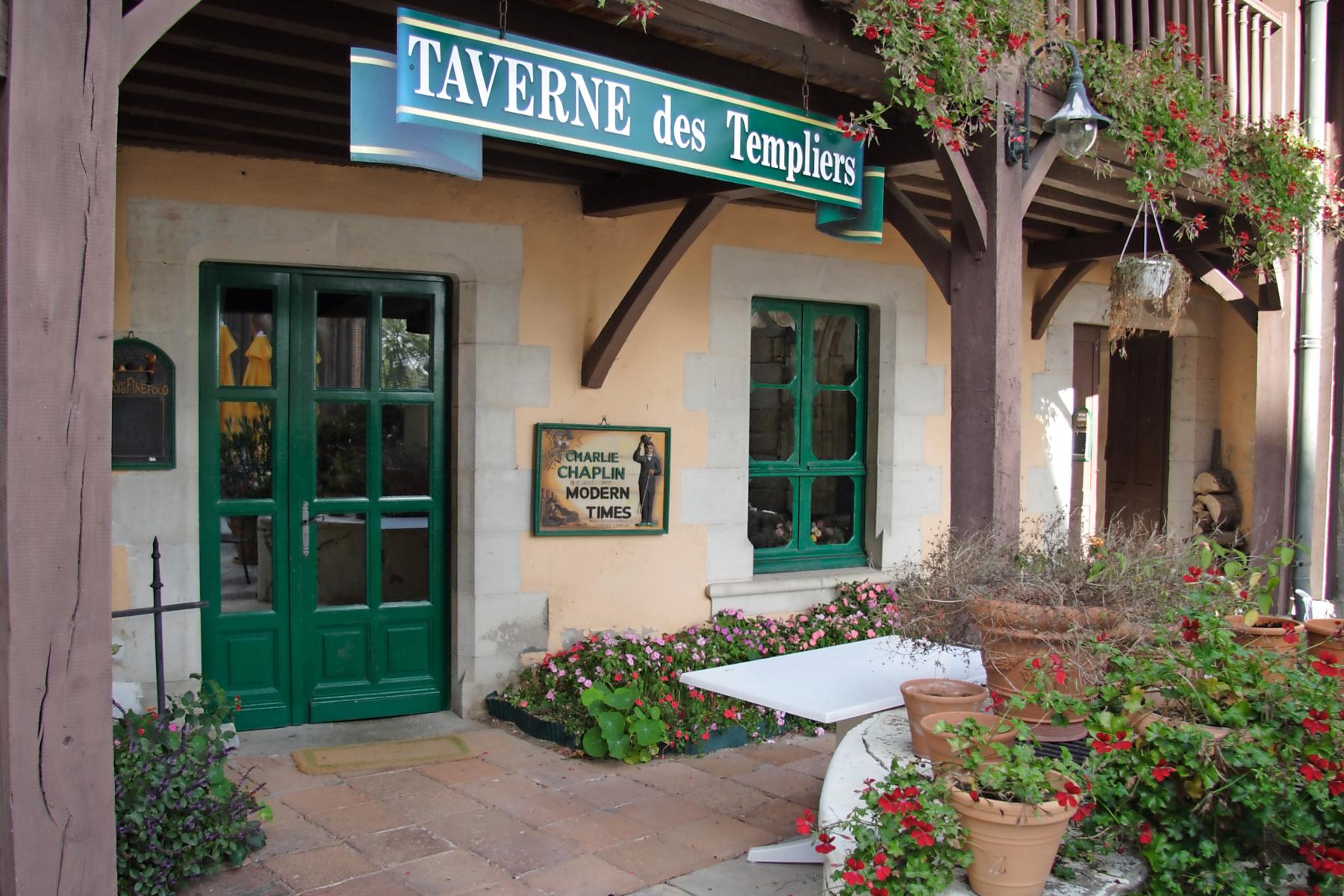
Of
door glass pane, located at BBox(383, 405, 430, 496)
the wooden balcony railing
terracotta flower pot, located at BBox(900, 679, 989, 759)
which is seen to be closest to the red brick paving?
terracotta flower pot, located at BBox(900, 679, 989, 759)

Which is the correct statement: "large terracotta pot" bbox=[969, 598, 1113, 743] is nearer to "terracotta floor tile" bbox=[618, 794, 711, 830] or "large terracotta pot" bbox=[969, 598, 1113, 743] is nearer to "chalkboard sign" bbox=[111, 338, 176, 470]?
"terracotta floor tile" bbox=[618, 794, 711, 830]

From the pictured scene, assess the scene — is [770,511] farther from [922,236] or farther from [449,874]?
[449,874]

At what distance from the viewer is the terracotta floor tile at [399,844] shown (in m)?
3.58

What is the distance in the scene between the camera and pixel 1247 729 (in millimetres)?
2514

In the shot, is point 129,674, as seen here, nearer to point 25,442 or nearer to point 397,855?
point 397,855

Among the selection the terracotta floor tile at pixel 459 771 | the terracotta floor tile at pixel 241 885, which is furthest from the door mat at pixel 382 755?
the terracotta floor tile at pixel 241 885

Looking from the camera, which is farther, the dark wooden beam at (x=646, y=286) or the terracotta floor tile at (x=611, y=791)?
the dark wooden beam at (x=646, y=286)

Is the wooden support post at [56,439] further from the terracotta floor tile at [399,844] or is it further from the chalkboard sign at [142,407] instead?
the chalkboard sign at [142,407]

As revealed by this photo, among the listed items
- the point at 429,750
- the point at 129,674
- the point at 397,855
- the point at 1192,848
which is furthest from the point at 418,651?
the point at 1192,848

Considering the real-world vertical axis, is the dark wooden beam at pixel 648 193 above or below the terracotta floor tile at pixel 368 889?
above

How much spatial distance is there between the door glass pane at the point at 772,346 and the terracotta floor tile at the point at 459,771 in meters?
2.72

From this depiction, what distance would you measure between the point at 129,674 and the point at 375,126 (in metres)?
2.84

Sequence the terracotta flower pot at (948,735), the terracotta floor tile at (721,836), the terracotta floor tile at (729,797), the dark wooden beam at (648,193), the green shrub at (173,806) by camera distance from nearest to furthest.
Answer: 1. the terracotta flower pot at (948,735)
2. the green shrub at (173,806)
3. the terracotta floor tile at (721,836)
4. the terracotta floor tile at (729,797)
5. the dark wooden beam at (648,193)

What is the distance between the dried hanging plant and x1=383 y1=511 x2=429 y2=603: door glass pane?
346 centimetres
